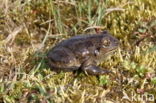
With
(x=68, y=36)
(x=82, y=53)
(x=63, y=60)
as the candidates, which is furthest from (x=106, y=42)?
(x=68, y=36)

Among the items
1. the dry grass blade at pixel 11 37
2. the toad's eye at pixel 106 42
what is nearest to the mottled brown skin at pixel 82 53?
the toad's eye at pixel 106 42

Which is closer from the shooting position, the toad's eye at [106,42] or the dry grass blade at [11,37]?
the toad's eye at [106,42]

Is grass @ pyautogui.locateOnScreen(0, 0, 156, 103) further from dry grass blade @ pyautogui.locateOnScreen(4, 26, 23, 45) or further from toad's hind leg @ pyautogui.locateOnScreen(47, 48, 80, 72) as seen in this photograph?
toad's hind leg @ pyautogui.locateOnScreen(47, 48, 80, 72)

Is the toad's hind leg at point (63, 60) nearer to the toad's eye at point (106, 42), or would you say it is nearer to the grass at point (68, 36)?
the grass at point (68, 36)

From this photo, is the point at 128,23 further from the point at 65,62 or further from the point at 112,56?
the point at 65,62

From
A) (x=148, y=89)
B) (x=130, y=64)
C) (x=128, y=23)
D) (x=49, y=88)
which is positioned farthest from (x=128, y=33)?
(x=49, y=88)

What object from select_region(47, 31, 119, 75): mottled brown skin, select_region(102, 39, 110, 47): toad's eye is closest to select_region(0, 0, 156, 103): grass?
select_region(47, 31, 119, 75): mottled brown skin
